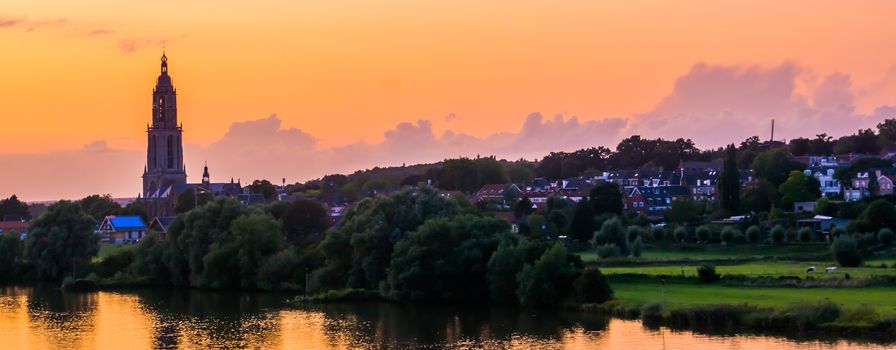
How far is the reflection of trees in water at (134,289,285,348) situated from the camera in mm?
59750

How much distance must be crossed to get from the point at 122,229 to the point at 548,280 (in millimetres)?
97241

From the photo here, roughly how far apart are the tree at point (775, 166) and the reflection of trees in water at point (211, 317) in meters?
69.1

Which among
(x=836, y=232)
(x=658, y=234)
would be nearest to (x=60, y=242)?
(x=658, y=234)

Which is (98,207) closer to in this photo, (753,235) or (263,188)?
(263,188)

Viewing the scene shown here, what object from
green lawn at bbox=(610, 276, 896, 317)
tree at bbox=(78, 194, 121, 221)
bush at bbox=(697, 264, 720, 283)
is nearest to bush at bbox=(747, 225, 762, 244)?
bush at bbox=(697, 264, 720, 283)

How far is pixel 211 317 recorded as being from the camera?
6938 centimetres

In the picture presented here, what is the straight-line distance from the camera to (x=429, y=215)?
8188cm

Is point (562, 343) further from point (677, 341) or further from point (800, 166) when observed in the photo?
point (800, 166)

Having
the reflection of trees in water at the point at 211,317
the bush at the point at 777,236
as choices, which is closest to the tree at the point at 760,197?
the bush at the point at 777,236

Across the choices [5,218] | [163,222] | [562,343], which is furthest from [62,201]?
[5,218]

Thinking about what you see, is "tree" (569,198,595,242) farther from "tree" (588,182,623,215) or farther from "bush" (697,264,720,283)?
"bush" (697,264,720,283)

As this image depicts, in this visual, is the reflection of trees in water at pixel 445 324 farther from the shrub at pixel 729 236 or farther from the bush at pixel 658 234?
the bush at pixel 658 234

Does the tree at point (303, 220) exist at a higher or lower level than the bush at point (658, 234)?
higher

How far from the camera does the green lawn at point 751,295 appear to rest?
59.7 meters
